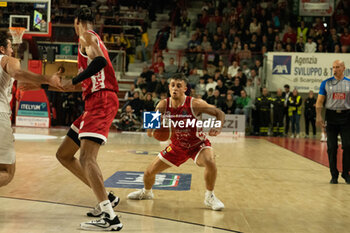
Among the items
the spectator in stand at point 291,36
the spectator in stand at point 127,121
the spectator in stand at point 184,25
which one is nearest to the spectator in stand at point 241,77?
the spectator in stand at point 291,36

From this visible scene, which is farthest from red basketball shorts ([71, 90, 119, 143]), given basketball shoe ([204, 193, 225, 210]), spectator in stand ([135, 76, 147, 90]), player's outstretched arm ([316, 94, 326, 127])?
spectator in stand ([135, 76, 147, 90])

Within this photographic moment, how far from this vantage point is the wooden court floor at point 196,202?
13.4 feet

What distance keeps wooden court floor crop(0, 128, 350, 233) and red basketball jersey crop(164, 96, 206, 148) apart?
2.28 feet

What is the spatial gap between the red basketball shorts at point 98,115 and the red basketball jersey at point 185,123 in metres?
0.96

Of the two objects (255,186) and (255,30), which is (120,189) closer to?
(255,186)

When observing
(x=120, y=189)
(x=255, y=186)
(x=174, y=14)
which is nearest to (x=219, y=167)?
(x=255, y=186)

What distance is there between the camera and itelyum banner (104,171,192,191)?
5961mm

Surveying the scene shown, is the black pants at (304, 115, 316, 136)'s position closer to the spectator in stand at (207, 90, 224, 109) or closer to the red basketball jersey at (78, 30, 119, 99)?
the spectator in stand at (207, 90, 224, 109)

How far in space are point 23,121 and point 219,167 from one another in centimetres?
1029

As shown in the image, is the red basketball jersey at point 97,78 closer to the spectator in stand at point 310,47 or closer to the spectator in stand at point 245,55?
the spectator in stand at point 245,55

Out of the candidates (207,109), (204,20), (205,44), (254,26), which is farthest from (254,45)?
(207,109)

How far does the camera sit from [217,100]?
1611 cm

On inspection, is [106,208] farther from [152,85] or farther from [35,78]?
[152,85]

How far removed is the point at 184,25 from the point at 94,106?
59.3ft
